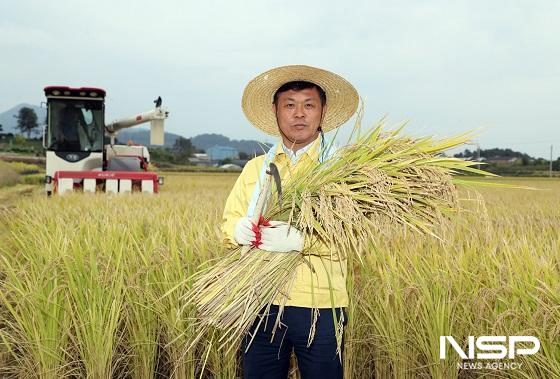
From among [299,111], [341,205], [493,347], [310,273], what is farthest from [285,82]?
[493,347]

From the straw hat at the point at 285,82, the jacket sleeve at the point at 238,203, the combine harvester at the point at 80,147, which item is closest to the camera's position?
the jacket sleeve at the point at 238,203

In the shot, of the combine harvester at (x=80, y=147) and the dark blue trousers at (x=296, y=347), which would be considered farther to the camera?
the combine harvester at (x=80, y=147)

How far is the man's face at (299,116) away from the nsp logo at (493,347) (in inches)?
40.3

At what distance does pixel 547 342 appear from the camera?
1951 millimetres

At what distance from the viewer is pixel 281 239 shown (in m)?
1.76

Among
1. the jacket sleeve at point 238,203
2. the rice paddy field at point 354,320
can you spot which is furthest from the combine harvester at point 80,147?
the jacket sleeve at point 238,203

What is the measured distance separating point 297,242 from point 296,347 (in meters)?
0.42

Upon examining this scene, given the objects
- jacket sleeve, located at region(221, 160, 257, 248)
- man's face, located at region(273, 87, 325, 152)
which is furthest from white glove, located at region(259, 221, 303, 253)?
man's face, located at region(273, 87, 325, 152)

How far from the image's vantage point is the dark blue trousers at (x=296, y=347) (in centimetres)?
183

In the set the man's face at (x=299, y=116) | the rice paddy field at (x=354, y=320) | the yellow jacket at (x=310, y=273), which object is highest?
the man's face at (x=299, y=116)

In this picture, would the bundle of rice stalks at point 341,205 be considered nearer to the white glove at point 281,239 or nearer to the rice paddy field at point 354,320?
the white glove at point 281,239

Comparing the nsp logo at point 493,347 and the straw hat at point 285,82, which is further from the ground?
the straw hat at point 285,82

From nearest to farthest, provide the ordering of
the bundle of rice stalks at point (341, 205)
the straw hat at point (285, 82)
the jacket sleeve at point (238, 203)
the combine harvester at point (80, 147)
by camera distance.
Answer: the bundle of rice stalks at point (341, 205), the jacket sleeve at point (238, 203), the straw hat at point (285, 82), the combine harvester at point (80, 147)

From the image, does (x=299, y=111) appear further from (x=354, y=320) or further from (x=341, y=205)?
(x=354, y=320)
